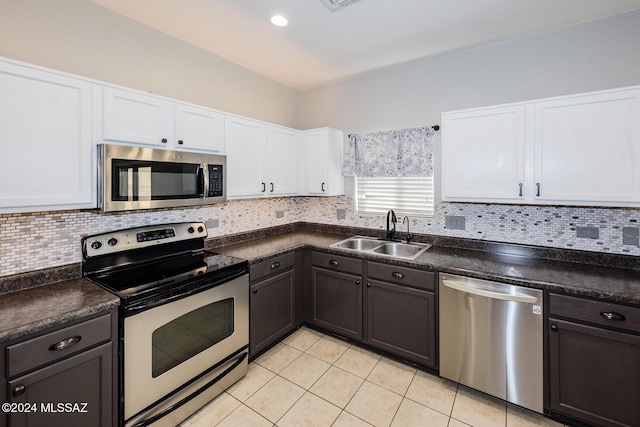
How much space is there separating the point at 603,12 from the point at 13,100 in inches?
146

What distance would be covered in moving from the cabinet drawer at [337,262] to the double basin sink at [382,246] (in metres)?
0.14

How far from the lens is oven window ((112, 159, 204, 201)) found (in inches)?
69.7

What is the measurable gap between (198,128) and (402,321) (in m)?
2.26

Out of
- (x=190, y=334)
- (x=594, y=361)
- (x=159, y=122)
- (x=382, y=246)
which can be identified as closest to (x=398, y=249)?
(x=382, y=246)

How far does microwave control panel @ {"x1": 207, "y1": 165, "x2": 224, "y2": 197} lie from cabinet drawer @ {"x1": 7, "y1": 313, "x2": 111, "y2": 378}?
1.08 meters

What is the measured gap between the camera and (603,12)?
6.81 feet

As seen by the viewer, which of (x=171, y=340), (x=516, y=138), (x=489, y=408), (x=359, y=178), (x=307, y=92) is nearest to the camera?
(x=171, y=340)

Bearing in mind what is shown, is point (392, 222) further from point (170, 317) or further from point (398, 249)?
point (170, 317)

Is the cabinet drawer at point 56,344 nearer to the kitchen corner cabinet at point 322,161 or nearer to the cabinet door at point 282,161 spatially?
the cabinet door at point 282,161

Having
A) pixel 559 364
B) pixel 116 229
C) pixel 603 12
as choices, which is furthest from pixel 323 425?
pixel 603 12

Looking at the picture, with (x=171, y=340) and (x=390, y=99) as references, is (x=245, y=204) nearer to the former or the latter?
(x=171, y=340)

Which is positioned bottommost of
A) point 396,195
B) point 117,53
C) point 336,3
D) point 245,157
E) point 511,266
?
point 511,266

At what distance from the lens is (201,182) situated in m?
2.21

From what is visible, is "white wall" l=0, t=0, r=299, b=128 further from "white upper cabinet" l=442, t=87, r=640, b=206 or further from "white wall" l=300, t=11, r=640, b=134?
"white upper cabinet" l=442, t=87, r=640, b=206
